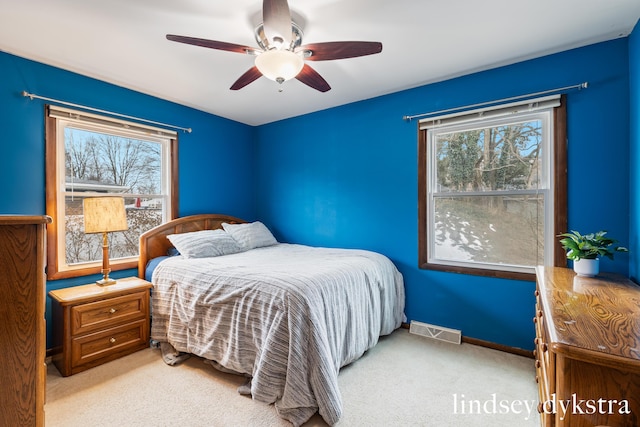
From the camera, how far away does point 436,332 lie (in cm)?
284

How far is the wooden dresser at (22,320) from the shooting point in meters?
0.77

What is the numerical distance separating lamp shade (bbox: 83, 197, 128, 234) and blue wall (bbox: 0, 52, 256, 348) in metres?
0.40

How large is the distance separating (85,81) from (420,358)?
12.5 ft

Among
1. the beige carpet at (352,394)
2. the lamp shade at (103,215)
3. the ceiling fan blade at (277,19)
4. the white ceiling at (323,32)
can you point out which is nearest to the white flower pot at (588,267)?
the beige carpet at (352,394)

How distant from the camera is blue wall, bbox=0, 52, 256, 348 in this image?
2309 mm

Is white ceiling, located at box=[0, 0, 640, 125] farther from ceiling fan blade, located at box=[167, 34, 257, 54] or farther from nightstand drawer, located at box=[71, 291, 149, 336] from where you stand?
nightstand drawer, located at box=[71, 291, 149, 336]

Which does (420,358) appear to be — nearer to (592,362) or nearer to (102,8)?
(592,362)

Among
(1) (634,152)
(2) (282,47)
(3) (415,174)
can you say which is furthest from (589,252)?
(2) (282,47)

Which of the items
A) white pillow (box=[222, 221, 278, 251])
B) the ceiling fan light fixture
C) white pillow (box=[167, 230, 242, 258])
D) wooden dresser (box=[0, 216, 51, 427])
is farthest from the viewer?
white pillow (box=[222, 221, 278, 251])

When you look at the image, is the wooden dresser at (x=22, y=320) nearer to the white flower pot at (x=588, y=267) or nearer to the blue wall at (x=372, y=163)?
the blue wall at (x=372, y=163)

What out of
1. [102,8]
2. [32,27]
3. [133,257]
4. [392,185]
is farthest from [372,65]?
[133,257]

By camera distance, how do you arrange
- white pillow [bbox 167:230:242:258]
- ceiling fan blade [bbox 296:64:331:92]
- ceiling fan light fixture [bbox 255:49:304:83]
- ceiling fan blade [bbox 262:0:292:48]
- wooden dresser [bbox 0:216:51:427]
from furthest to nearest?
white pillow [bbox 167:230:242:258] < ceiling fan blade [bbox 296:64:331:92] < ceiling fan light fixture [bbox 255:49:304:83] < ceiling fan blade [bbox 262:0:292:48] < wooden dresser [bbox 0:216:51:427]

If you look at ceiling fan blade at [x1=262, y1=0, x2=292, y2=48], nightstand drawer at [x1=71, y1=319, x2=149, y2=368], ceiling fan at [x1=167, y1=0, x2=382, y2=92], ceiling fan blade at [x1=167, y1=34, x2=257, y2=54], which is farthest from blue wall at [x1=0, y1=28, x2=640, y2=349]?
ceiling fan blade at [x1=262, y1=0, x2=292, y2=48]

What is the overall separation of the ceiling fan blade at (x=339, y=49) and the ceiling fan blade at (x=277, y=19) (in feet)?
0.67
